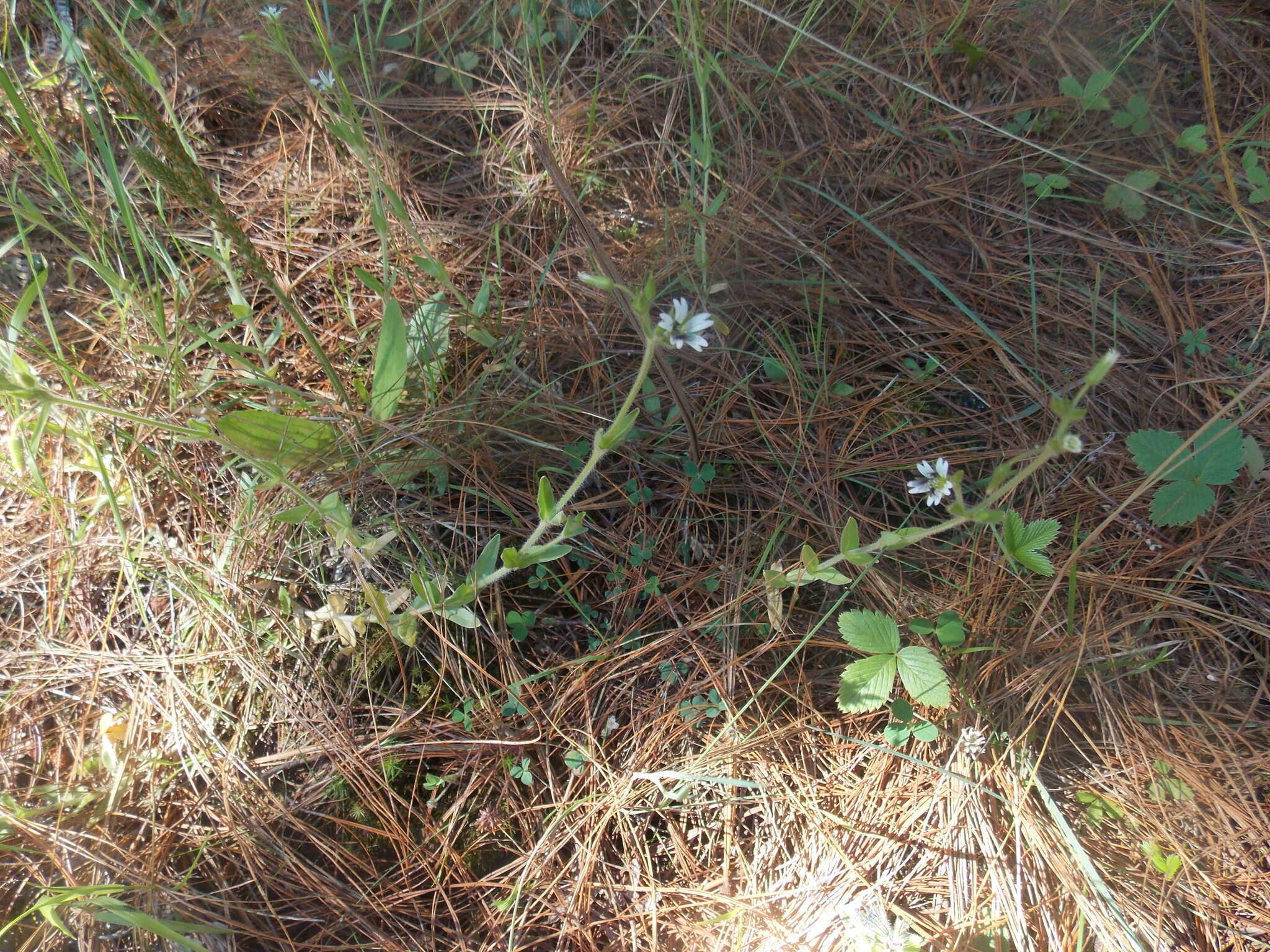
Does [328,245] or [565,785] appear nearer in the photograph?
[565,785]

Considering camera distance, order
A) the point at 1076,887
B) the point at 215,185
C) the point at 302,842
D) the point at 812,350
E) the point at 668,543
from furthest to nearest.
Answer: the point at 215,185 → the point at 812,350 → the point at 668,543 → the point at 302,842 → the point at 1076,887

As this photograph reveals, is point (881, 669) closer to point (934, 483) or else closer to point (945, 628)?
point (945, 628)

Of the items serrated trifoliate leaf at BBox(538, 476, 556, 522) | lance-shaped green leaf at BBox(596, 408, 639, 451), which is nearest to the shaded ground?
serrated trifoliate leaf at BBox(538, 476, 556, 522)

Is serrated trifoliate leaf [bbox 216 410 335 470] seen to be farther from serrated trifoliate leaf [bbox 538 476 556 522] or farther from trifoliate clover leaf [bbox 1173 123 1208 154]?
trifoliate clover leaf [bbox 1173 123 1208 154]

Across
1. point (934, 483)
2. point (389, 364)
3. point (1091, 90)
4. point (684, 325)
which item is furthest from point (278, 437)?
point (1091, 90)

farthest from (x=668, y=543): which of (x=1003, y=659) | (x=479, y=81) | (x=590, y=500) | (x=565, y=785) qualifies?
(x=479, y=81)

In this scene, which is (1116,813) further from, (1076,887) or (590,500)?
(590,500)
